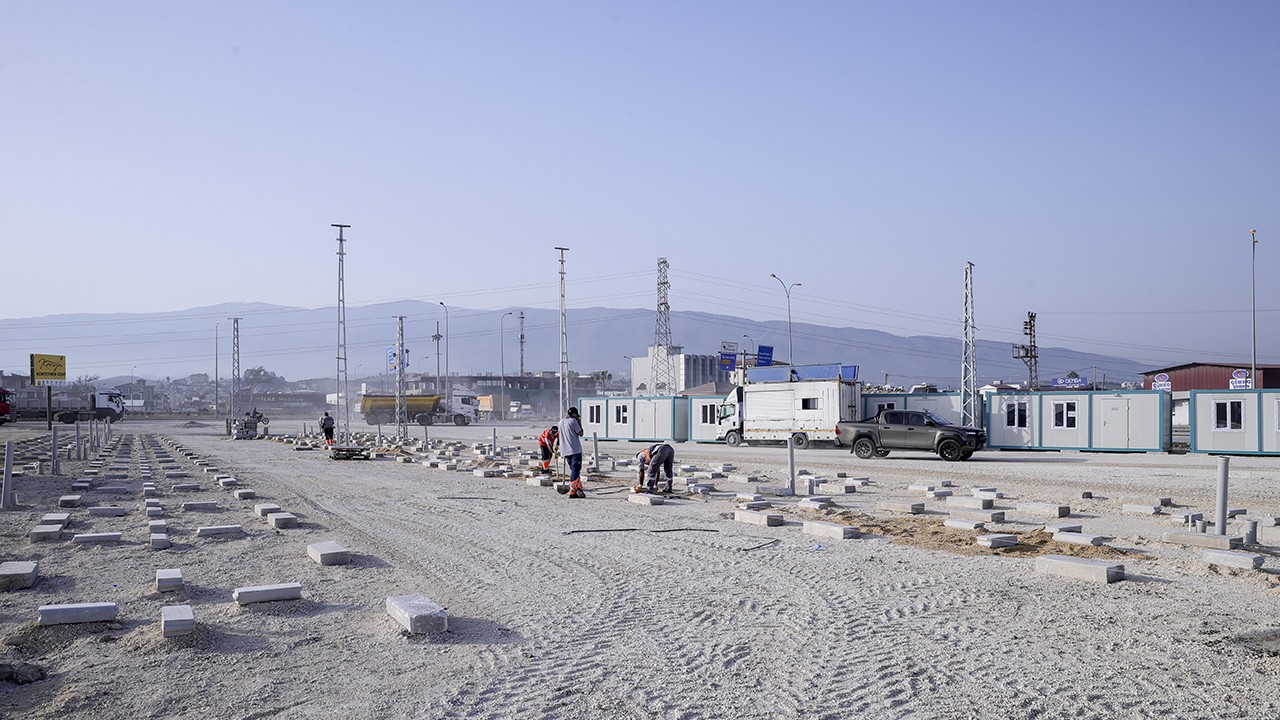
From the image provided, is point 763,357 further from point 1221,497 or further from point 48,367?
point 1221,497

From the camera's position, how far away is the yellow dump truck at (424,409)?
72.8 metres

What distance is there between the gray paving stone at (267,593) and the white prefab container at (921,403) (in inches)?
1256

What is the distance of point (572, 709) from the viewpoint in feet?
17.2

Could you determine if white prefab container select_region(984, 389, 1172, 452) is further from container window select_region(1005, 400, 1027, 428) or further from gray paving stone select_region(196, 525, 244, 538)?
gray paving stone select_region(196, 525, 244, 538)

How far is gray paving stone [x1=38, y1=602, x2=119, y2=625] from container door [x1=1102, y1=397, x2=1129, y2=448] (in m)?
32.1

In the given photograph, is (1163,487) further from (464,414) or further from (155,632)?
(464,414)

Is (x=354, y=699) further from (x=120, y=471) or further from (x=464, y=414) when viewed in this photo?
(x=464, y=414)

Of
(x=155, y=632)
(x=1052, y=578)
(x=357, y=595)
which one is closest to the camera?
(x=155, y=632)

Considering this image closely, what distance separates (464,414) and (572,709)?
234 ft

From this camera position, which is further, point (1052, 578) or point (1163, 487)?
point (1163, 487)

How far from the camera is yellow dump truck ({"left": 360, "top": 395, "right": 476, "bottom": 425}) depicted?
72.8 m

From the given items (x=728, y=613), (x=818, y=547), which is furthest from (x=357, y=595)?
(x=818, y=547)

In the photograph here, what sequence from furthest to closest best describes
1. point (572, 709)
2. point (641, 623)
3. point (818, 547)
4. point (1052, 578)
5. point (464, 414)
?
point (464, 414) → point (818, 547) → point (1052, 578) → point (641, 623) → point (572, 709)

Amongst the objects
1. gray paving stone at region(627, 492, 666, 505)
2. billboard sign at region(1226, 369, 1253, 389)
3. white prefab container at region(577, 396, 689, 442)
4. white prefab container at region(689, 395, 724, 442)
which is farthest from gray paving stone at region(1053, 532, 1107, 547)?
billboard sign at region(1226, 369, 1253, 389)
